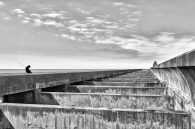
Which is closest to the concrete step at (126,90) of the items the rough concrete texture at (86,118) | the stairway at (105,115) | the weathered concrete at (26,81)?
the weathered concrete at (26,81)

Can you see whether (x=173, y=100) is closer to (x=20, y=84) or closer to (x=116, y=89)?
(x=116, y=89)

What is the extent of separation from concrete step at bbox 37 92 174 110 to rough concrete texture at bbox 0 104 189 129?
120 cm

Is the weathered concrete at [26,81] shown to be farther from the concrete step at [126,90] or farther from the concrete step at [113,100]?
the concrete step at [126,90]

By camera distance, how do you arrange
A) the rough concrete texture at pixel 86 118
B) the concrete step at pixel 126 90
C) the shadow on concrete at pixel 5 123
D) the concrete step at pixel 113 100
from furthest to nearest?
the concrete step at pixel 126 90
the concrete step at pixel 113 100
the shadow on concrete at pixel 5 123
the rough concrete texture at pixel 86 118

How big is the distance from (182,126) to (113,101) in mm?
1839

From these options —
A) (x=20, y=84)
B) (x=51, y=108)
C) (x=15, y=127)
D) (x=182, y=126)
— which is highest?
(x=20, y=84)

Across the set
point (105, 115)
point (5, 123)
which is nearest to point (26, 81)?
point (5, 123)

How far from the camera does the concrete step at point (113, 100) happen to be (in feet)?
13.4

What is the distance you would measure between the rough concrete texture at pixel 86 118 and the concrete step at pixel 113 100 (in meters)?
1.20

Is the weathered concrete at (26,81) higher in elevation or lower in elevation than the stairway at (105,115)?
higher

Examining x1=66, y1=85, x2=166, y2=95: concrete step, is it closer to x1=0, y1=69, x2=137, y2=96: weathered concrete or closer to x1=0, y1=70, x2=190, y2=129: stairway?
x1=0, y1=69, x2=137, y2=96: weathered concrete

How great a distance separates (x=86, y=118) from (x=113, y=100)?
53.1 inches

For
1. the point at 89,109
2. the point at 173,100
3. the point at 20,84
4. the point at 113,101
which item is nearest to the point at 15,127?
the point at 20,84

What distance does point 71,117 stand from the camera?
10.2 feet
